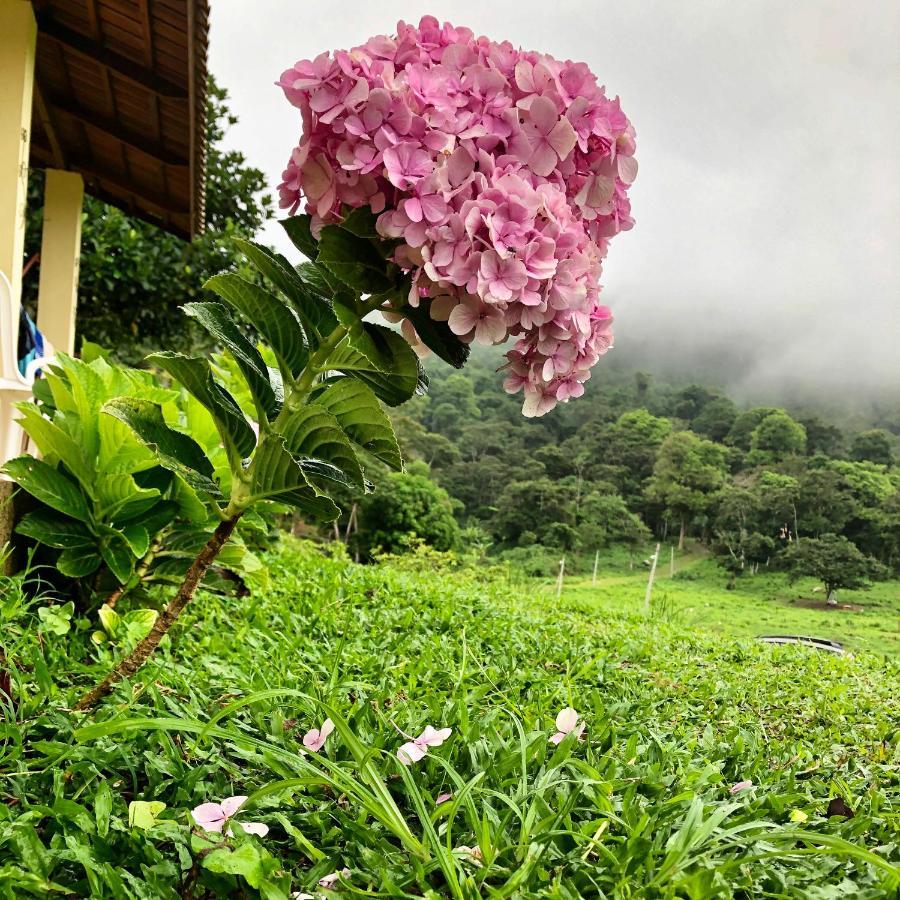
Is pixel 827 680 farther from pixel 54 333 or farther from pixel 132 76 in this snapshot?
pixel 54 333

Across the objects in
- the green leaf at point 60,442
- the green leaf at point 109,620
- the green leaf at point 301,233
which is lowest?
the green leaf at point 109,620

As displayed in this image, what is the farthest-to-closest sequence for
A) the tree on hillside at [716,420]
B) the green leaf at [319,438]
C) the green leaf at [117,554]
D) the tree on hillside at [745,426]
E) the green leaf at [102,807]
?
the tree on hillside at [716,420] → the tree on hillside at [745,426] → the green leaf at [117,554] → the green leaf at [319,438] → the green leaf at [102,807]

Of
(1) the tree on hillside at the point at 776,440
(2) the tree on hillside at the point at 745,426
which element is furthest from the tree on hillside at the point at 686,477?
(1) the tree on hillside at the point at 776,440

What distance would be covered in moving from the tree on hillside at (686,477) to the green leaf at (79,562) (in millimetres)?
8101

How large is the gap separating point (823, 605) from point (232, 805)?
728 cm

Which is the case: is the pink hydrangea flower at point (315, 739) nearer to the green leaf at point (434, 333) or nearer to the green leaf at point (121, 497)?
the green leaf at point (434, 333)

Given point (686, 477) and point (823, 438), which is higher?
point (823, 438)

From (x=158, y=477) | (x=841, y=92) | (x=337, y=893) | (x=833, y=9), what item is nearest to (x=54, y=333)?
(x=158, y=477)

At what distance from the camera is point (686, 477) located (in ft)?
31.2

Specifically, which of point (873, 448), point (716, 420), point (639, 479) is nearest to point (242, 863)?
point (873, 448)

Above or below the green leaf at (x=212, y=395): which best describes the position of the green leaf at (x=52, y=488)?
below

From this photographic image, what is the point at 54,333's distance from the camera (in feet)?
11.5

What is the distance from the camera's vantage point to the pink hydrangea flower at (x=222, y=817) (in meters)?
0.82

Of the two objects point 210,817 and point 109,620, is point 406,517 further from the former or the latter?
point 210,817
